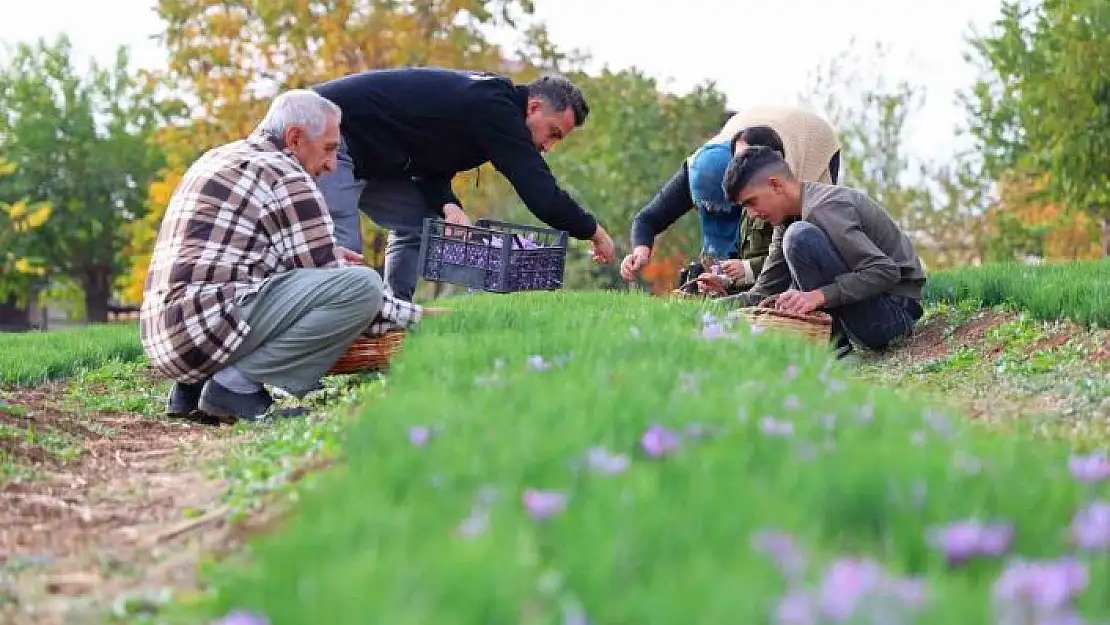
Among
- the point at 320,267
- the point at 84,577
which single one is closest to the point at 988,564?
the point at 84,577

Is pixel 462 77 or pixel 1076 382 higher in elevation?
pixel 462 77

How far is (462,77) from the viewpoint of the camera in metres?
6.62

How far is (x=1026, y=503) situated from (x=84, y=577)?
198cm

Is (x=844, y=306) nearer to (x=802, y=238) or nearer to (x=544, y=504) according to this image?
(x=802, y=238)

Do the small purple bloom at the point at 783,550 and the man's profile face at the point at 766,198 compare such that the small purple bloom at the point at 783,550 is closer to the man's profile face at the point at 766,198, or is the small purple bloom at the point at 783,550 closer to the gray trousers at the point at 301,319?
the gray trousers at the point at 301,319

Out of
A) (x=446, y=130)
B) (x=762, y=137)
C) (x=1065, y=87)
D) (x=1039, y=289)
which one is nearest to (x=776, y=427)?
(x=762, y=137)

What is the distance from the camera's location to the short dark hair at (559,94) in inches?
255

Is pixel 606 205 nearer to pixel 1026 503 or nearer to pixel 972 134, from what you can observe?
pixel 972 134

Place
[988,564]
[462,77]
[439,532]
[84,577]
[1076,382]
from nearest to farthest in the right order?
1. [988,564]
2. [439,532]
3. [84,577]
4. [1076,382]
5. [462,77]

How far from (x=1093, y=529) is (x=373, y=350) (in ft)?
13.6

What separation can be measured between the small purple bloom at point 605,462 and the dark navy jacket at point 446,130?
13.8 feet

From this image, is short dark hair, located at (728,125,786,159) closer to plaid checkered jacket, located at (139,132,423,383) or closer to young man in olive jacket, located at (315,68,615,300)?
young man in olive jacket, located at (315,68,615,300)

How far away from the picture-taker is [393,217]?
7.33 meters

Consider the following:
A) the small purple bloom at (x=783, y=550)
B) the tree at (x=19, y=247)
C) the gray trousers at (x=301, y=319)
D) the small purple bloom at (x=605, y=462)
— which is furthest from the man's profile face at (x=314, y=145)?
the tree at (x=19, y=247)
